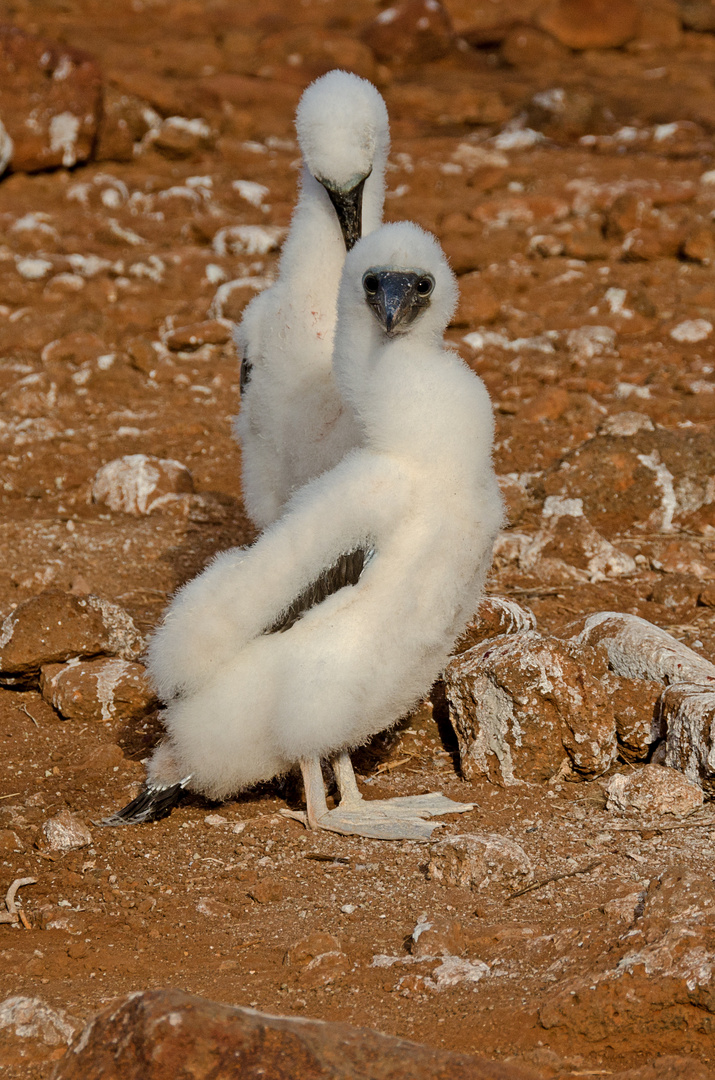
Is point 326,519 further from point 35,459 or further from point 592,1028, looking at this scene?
point 35,459

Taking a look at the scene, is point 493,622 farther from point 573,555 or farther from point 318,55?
point 318,55

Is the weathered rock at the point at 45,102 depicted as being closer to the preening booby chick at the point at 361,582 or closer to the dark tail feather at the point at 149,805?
the preening booby chick at the point at 361,582

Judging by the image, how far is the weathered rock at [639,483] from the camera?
6.30 metres

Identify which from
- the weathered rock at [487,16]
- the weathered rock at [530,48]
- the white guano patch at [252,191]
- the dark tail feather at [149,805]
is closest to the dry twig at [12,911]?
the dark tail feather at [149,805]

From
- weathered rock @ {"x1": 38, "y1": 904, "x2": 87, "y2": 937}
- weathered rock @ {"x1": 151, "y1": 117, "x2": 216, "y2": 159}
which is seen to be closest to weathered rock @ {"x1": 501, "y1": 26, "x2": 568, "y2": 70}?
weathered rock @ {"x1": 151, "y1": 117, "x2": 216, "y2": 159}

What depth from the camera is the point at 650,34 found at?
17422mm

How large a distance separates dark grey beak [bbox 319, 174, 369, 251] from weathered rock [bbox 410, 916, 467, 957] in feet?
8.64

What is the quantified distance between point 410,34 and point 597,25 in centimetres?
258

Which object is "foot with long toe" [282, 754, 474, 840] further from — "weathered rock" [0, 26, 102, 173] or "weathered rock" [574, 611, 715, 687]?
"weathered rock" [0, 26, 102, 173]

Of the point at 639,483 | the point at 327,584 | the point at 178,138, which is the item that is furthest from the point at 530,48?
the point at 327,584

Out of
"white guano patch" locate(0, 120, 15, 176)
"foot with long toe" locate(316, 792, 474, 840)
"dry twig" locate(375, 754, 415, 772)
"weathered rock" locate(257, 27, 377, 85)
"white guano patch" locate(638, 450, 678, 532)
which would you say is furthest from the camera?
"weathered rock" locate(257, 27, 377, 85)

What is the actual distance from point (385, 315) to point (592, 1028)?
205 cm

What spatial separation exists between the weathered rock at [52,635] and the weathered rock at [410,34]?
1348cm

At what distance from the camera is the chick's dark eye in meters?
3.89
